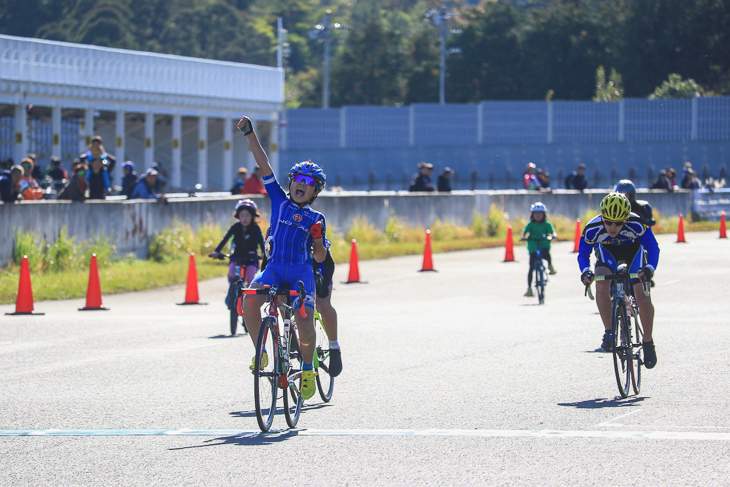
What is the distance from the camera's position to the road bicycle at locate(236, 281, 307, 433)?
7605mm

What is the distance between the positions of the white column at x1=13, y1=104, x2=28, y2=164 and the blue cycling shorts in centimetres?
3417

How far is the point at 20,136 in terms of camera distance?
132 feet

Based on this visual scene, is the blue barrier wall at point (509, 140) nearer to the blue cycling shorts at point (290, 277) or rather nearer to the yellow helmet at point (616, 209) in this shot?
the yellow helmet at point (616, 209)

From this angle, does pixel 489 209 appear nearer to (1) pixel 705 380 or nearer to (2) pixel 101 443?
(1) pixel 705 380

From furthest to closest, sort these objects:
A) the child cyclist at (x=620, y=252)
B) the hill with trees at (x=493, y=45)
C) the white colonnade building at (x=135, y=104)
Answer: the hill with trees at (x=493, y=45) < the white colonnade building at (x=135, y=104) < the child cyclist at (x=620, y=252)

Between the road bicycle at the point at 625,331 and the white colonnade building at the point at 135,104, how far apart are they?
33.1 meters

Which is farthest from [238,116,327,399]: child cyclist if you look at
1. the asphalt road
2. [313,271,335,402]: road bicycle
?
the asphalt road

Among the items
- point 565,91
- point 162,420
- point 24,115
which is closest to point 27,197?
point 162,420

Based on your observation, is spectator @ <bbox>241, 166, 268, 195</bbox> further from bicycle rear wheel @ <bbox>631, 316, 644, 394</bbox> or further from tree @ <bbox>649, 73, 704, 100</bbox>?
tree @ <bbox>649, 73, 704, 100</bbox>

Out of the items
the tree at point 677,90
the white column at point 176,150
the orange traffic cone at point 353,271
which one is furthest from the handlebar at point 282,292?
the tree at point 677,90

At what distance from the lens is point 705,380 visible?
9.98 meters

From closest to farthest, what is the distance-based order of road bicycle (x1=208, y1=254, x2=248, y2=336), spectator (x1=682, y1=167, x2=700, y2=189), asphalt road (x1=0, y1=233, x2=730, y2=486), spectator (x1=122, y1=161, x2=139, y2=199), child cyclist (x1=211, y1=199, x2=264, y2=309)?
asphalt road (x1=0, y1=233, x2=730, y2=486)
road bicycle (x1=208, y1=254, x2=248, y2=336)
child cyclist (x1=211, y1=199, x2=264, y2=309)
spectator (x1=122, y1=161, x2=139, y2=199)
spectator (x1=682, y1=167, x2=700, y2=189)

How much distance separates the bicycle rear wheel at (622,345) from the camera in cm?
912

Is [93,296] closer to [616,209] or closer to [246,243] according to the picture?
[246,243]
